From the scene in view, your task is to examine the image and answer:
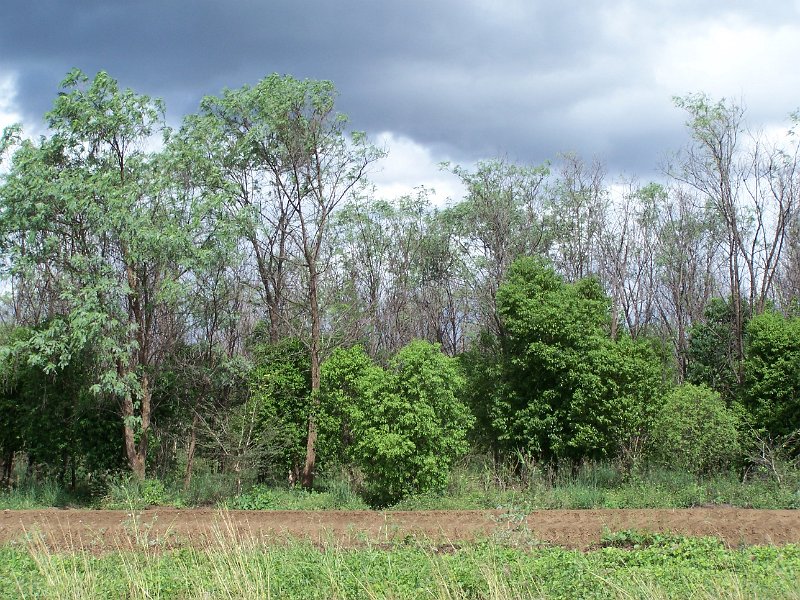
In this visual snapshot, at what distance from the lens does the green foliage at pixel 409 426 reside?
17.7 m

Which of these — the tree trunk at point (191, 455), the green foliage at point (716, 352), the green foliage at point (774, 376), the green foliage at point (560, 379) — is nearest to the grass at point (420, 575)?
the green foliage at point (560, 379)

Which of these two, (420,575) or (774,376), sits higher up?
(774,376)

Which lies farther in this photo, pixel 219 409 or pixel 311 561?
pixel 219 409

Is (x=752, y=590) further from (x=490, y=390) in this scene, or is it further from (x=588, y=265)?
(x=588, y=265)

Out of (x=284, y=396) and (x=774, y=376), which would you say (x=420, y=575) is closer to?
(x=284, y=396)

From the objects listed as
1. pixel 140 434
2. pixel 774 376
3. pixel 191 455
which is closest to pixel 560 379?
pixel 774 376

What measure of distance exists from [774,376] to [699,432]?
3.91 metres

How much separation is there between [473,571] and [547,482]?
11.9 metres

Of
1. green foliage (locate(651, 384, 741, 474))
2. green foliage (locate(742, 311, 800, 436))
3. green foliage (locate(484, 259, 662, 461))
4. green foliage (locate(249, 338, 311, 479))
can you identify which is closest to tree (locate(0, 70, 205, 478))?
green foliage (locate(249, 338, 311, 479))

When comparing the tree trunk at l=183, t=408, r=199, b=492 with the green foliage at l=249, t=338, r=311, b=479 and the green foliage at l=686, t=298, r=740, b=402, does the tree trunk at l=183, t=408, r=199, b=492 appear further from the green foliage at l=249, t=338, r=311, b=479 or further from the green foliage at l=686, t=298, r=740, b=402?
the green foliage at l=686, t=298, r=740, b=402

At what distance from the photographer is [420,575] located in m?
8.35

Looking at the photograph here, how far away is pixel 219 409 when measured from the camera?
917 inches

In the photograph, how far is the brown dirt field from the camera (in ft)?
39.2

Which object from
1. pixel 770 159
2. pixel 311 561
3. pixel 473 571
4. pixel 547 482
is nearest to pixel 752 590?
pixel 473 571
